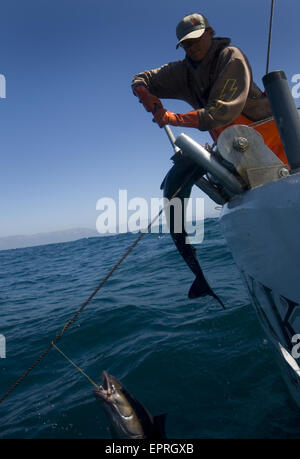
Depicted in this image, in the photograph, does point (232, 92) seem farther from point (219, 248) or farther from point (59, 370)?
point (219, 248)

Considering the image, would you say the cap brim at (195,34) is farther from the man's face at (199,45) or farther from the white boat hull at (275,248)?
the white boat hull at (275,248)

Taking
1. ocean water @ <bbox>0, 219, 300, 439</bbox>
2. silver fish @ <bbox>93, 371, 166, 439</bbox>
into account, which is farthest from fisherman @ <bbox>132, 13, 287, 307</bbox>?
silver fish @ <bbox>93, 371, 166, 439</bbox>

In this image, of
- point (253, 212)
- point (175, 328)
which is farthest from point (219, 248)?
point (253, 212)

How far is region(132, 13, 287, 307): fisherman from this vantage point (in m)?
2.28

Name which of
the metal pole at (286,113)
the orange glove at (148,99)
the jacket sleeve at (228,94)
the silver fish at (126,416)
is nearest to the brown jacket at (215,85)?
the jacket sleeve at (228,94)

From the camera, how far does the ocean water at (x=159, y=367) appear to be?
284 centimetres

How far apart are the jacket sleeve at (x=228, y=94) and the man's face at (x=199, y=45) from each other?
45cm

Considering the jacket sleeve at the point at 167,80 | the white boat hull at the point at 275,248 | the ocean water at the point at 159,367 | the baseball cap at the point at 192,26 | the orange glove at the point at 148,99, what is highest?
the baseball cap at the point at 192,26

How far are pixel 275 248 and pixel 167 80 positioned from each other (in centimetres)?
232

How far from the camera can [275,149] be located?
8.30 feet

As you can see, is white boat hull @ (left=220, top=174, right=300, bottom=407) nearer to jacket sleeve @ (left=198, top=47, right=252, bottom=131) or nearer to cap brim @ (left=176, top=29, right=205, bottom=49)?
jacket sleeve @ (left=198, top=47, right=252, bottom=131)

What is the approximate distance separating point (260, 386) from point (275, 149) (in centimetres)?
240

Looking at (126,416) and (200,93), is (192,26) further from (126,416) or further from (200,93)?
(126,416)
